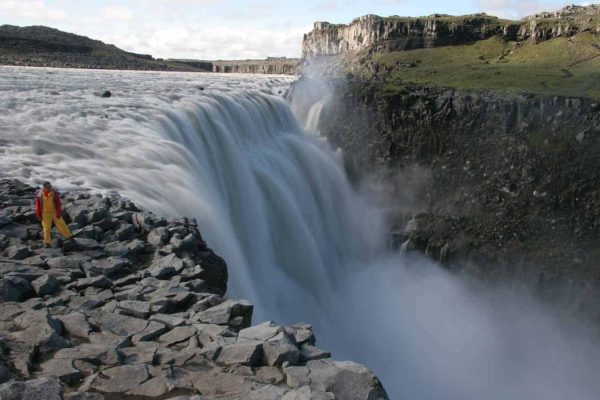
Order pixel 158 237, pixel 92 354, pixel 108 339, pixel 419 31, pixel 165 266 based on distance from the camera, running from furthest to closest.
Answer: pixel 419 31 < pixel 158 237 < pixel 165 266 < pixel 108 339 < pixel 92 354

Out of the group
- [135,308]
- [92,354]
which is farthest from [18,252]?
[92,354]

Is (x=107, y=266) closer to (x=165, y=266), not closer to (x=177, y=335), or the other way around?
(x=165, y=266)

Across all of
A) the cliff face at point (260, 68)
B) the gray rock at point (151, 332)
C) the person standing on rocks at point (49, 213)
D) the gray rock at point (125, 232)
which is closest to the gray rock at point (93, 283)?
the gray rock at point (151, 332)

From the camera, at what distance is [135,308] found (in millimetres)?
10531

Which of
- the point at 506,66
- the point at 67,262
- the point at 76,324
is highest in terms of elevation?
the point at 506,66

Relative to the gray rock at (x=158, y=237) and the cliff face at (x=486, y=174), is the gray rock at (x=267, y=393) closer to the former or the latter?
the gray rock at (x=158, y=237)

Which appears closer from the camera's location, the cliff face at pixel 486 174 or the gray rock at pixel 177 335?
the gray rock at pixel 177 335

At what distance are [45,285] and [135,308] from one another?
207 cm

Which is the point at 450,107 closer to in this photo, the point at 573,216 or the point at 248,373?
the point at 573,216

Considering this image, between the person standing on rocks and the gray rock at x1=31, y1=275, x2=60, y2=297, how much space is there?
88.4 inches

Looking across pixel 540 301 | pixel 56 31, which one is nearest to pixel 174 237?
pixel 540 301

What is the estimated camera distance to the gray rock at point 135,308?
1041 centimetres

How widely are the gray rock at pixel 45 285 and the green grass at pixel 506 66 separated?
43.7 meters

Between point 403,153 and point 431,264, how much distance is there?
11.3m
